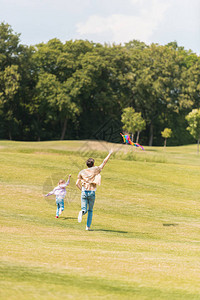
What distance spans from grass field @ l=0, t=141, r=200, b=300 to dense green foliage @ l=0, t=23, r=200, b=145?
46043 mm

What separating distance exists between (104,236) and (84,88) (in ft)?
223

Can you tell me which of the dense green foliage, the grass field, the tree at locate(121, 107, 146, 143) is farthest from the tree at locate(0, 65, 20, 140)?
the grass field

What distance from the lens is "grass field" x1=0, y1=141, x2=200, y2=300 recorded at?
238 inches

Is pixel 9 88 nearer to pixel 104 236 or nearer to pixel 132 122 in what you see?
pixel 132 122

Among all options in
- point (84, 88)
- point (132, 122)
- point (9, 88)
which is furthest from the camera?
point (84, 88)

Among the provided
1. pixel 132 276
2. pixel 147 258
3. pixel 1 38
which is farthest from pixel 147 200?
pixel 1 38

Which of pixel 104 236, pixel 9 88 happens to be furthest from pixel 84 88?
pixel 104 236

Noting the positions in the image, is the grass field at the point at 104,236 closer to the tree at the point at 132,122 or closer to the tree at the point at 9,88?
the tree at the point at 132,122

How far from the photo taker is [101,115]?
8881 centimetres

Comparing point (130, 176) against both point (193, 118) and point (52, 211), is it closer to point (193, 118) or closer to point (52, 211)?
point (52, 211)

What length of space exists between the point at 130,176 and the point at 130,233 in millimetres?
16670

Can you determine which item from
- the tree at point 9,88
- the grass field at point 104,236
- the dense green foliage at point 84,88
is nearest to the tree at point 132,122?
the dense green foliage at point 84,88

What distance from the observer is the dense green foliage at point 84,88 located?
255 ft

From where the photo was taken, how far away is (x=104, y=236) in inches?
507
